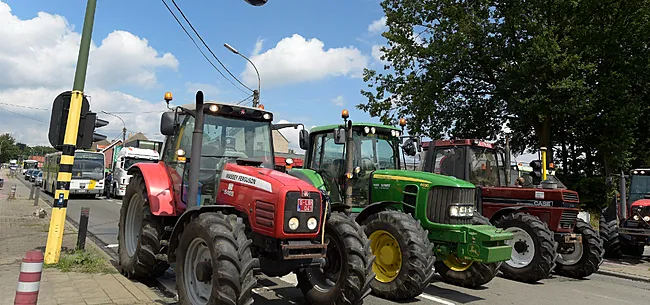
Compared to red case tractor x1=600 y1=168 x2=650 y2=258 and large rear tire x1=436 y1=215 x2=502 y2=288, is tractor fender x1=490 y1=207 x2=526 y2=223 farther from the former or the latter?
red case tractor x1=600 y1=168 x2=650 y2=258

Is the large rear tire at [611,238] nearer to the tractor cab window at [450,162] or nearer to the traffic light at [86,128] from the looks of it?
the tractor cab window at [450,162]

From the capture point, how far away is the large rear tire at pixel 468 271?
24.2 feet

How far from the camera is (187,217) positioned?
540 cm

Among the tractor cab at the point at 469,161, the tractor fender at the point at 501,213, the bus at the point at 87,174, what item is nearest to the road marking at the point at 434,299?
the tractor fender at the point at 501,213

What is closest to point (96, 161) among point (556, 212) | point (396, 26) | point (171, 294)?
point (396, 26)

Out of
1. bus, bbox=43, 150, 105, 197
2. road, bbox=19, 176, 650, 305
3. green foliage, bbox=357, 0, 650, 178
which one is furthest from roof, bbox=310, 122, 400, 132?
bus, bbox=43, 150, 105, 197

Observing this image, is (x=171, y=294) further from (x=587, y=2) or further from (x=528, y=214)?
(x=587, y=2)

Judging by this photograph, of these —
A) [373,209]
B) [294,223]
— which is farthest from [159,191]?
[373,209]

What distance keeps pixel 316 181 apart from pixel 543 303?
395 cm

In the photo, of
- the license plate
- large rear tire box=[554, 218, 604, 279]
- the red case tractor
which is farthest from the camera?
the red case tractor

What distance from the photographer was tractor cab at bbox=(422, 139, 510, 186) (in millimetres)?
10078

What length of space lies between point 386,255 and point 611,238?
820 centimetres

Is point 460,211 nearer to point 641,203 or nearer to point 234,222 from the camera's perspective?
point 234,222

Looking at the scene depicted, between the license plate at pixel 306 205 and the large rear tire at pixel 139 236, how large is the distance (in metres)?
2.62
